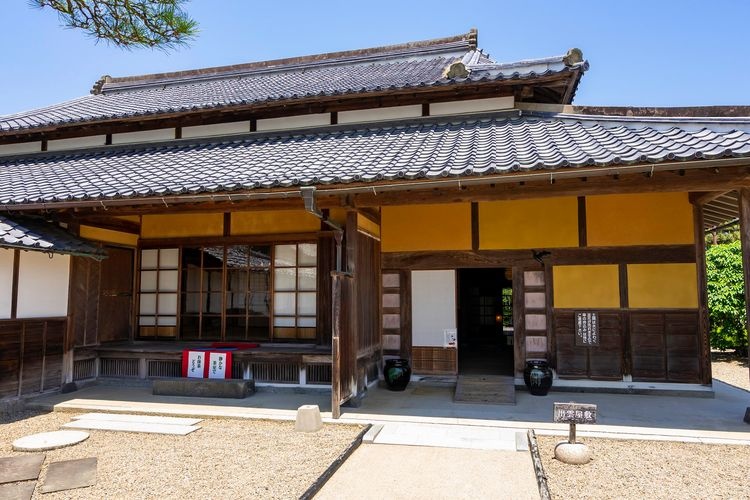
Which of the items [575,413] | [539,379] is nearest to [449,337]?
[539,379]

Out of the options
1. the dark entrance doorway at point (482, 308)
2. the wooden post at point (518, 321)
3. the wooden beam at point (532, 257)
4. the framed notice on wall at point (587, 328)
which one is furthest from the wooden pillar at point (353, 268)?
the dark entrance doorway at point (482, 308)

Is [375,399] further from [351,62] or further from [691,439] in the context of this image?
[351,62]

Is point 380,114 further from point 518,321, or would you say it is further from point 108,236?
point 108,236

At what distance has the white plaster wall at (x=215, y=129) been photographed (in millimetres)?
8938

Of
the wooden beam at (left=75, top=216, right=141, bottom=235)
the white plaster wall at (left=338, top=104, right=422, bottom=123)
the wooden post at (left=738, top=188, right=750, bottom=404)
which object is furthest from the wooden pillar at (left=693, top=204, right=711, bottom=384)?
the wooden beam at (left=75, top=216, right=141, bottom=235)

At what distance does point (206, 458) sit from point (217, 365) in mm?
3066

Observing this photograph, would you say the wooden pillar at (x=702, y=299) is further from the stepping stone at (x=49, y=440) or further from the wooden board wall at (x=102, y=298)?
the wooden board wall at (x=102, y=298)

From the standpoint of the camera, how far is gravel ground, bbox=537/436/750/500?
3.90 m

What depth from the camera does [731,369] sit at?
10172 millimetres

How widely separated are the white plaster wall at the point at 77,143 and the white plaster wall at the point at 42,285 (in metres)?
2.88

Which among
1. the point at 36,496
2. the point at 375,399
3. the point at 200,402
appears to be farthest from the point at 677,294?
the point at 36,496

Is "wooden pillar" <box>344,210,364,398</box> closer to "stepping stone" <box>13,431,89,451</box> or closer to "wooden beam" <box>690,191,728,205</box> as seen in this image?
"stepping stone" <box>13,431,89,451</box>

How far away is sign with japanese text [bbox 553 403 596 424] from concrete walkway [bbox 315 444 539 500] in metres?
0.53

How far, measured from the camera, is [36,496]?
397 cm
